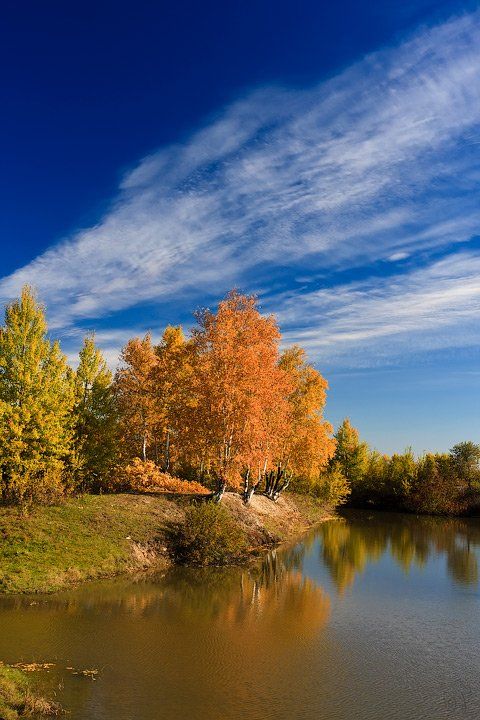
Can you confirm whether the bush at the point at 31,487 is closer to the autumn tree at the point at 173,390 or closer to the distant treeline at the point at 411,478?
the autumn tree at the point at 173,390

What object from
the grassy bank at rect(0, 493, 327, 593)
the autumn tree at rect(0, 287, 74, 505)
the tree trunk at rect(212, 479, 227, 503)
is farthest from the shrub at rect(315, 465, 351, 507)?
the autumn tree at rect(0, 287, 74, 505)

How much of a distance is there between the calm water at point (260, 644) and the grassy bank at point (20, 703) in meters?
0.69

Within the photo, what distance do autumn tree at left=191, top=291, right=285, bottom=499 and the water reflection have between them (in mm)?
9057

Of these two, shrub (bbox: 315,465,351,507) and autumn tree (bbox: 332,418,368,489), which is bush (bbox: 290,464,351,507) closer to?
shrub (bbox: 315,465,351,507)

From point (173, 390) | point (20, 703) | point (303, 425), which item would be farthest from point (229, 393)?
point (20, 703)

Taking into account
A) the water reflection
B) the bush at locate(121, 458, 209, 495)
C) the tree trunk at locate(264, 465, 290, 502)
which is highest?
the bush at locate(121, 458, 209, 495)

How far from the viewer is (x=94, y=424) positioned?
37.1m

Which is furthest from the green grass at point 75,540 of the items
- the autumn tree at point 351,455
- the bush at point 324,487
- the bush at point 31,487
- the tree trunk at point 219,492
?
the autumn tree at point 351,455

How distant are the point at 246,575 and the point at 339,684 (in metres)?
14.8

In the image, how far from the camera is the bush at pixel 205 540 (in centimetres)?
2958

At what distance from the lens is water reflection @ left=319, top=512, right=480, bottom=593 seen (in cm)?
3166

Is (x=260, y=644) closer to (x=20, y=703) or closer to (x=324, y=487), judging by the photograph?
(x=20, y=703)

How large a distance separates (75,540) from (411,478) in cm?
5936

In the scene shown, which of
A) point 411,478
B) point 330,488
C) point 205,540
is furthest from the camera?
point 411,478
